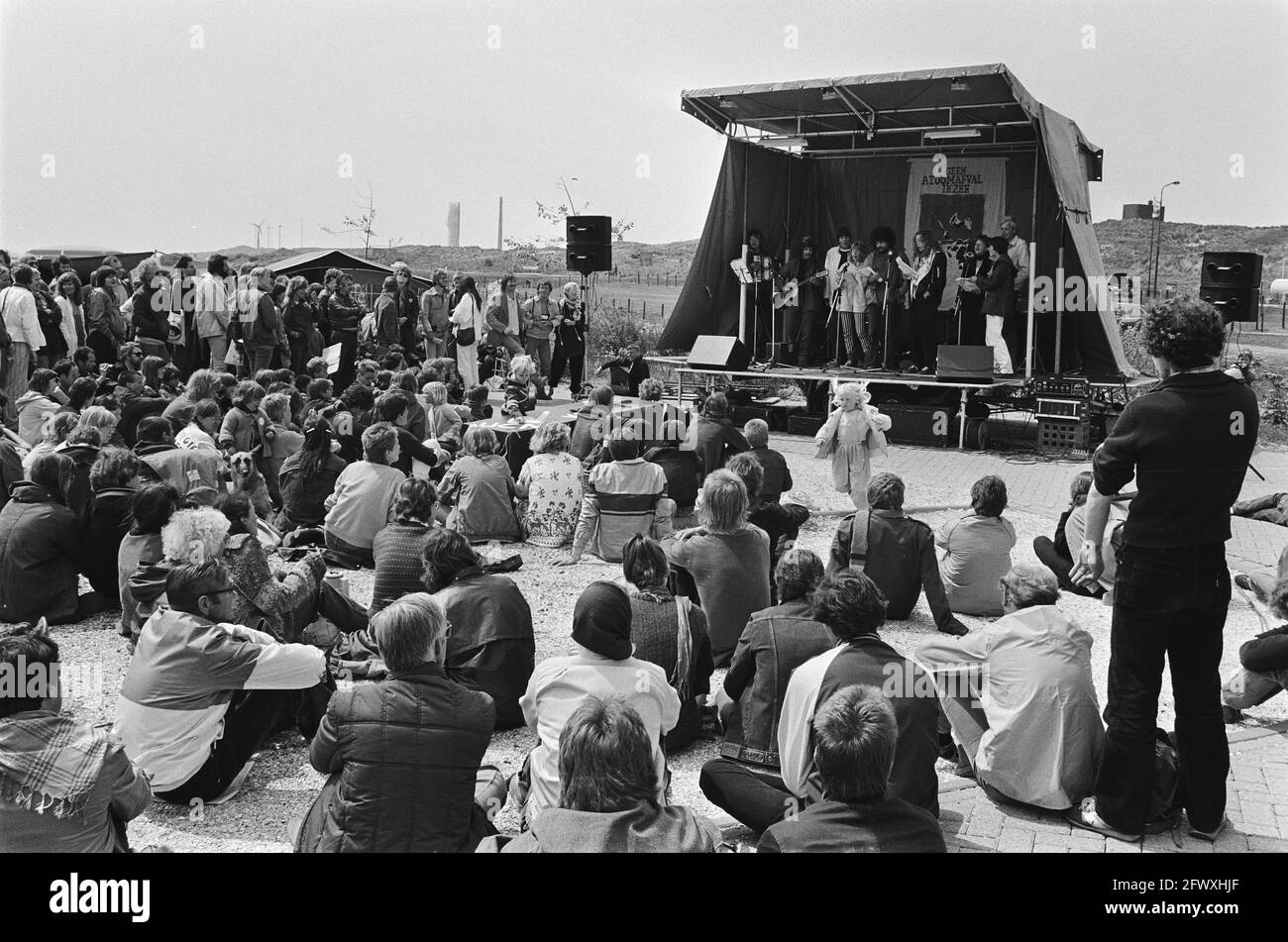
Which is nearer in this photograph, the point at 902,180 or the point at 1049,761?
the point at 1049,761

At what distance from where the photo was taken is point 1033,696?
170 inches

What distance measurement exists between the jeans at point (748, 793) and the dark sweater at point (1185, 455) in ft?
4.71

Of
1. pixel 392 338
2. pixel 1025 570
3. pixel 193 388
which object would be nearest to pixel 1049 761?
pixel 1025 570

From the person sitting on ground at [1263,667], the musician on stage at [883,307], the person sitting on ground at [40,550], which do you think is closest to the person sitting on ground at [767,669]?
the person sitting on ground at [1263,667]

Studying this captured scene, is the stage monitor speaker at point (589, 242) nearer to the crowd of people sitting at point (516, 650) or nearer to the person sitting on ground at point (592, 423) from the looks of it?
the person sitting on ground at point (592, 423)

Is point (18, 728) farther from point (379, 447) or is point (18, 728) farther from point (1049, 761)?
point (379, 447)

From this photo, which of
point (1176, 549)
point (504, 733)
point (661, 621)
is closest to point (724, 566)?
point (661, 621)

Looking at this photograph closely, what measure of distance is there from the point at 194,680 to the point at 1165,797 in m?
3.36

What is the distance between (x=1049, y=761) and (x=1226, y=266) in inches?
273

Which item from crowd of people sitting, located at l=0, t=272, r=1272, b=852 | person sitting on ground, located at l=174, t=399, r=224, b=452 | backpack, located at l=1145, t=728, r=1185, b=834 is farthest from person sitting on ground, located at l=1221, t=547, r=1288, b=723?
person sitting on ground, located at l=174, t=399, r=224, b=452

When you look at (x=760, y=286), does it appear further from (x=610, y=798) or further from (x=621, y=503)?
(x=610, y=798)

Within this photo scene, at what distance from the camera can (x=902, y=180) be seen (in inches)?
654

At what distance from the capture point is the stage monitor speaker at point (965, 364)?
13695 millimetres

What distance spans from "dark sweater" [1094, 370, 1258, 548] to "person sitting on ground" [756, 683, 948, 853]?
1.47 meters
